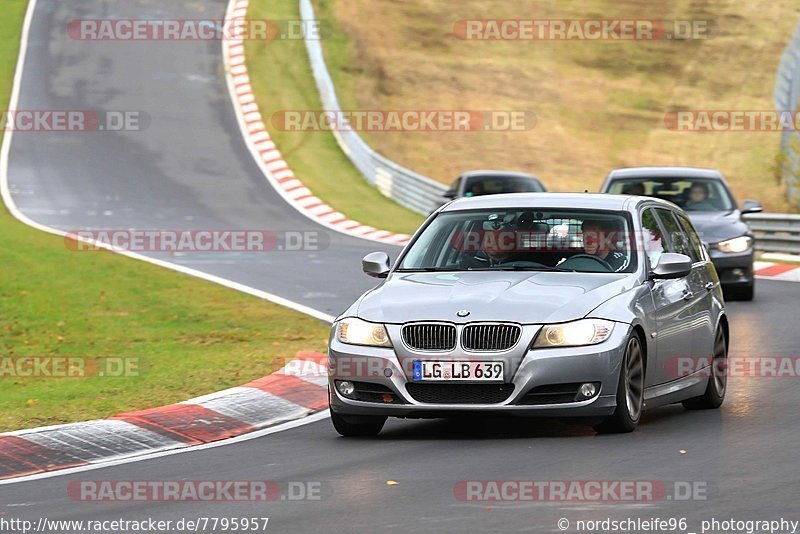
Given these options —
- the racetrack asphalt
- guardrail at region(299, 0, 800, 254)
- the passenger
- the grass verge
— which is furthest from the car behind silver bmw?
the grass verge

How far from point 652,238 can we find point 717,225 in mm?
8366

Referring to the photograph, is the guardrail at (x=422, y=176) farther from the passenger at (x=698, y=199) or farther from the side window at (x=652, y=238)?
the side window at (x=652, y=238)

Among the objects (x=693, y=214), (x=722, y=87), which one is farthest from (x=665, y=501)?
(x=722, y=87)

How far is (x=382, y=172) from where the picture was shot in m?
35.9

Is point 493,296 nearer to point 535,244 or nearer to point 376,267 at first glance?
point 535,244

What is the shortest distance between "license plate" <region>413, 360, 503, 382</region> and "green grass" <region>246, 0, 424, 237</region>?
19.8 m

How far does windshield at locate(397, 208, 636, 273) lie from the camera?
1094 cm

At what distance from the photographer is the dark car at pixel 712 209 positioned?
1931 centimetres

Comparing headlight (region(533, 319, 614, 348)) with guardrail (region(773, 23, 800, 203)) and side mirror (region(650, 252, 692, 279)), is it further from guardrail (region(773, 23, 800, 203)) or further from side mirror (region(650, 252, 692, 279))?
guardrail (region(773, 23, 800, 203))

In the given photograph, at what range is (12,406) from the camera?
1210cm

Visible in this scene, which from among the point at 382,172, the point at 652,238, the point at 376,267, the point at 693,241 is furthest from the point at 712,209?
the point at 382,172

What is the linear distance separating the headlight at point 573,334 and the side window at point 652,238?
4.21 ft

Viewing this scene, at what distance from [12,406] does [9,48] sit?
34595 mm

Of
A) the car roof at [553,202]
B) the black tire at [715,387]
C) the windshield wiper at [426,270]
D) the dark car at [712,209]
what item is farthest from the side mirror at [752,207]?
the windshield wiper at [426,270]
